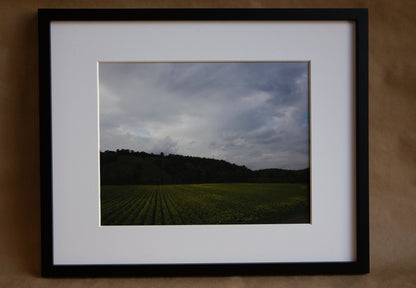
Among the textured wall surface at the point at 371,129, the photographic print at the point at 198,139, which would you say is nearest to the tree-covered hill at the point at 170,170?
the photographic print at the point at 198,139

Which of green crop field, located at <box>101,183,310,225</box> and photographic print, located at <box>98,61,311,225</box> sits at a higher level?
photographic print, located at <box>98,61,311,225</box>

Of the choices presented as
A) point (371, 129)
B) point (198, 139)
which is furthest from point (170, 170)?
point (371, 129)

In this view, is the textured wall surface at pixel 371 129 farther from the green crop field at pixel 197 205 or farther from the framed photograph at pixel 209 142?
the green crop field at pixel 197 205

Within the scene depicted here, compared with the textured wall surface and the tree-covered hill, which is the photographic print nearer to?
the tree-covered hill

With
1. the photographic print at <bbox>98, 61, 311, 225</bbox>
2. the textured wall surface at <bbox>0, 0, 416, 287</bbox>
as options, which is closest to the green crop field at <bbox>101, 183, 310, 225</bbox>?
the photographic print at <bbox>98, 61, 311, 225</bbox>

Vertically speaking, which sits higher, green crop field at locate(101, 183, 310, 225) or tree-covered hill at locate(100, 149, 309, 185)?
tree-covered hill at locate(100, 149, 309, 185)

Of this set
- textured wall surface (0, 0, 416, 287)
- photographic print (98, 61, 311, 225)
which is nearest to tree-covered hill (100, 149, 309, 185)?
photographic print (98, 61, 311, 225)

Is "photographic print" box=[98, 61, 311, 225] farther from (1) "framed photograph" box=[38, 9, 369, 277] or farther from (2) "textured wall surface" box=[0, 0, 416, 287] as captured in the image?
(2) "textured wall surface" box=[0, 0, 416, 287]

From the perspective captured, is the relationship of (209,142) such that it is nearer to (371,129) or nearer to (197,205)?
(197,205)
